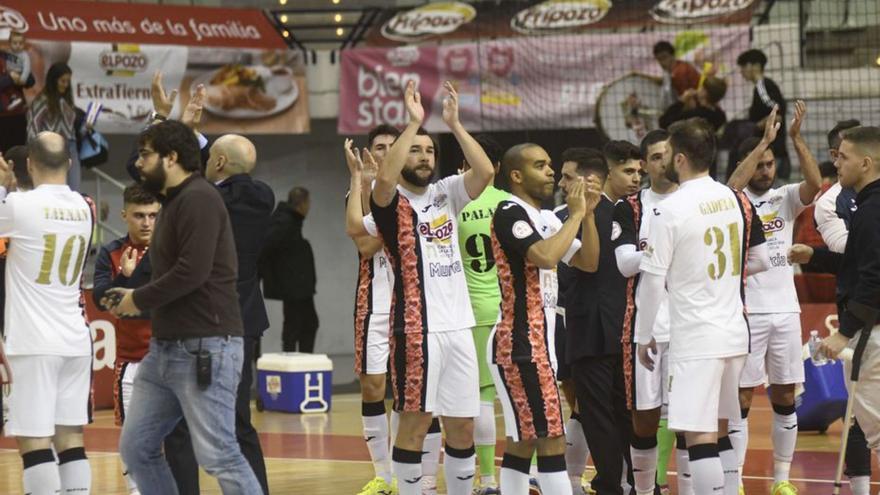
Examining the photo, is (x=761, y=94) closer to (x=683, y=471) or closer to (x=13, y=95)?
(x=13, y=95)

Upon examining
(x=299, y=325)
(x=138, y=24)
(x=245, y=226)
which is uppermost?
(x=138, y=24)

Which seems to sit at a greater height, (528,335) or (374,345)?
(528,335)

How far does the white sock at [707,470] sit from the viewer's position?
328 inches

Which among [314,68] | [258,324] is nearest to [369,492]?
[258,324]

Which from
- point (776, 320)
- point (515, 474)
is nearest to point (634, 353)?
point (515, 474)

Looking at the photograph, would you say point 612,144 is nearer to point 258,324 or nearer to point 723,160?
point 258,324

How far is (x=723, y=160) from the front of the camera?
18922 millimetres

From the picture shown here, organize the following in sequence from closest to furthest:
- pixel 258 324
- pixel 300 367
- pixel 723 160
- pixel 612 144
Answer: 1. pixel 258 324
2. pixel 612 144
3. pixel 300 367
4. pixel 723 160

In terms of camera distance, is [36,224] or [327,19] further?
[327,19]

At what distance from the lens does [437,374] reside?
874 centimetres

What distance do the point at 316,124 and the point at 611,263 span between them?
13614 mm

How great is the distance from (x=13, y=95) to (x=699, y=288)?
11.1 m

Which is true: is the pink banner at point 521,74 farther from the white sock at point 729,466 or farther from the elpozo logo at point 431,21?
the white sock at point 729,466

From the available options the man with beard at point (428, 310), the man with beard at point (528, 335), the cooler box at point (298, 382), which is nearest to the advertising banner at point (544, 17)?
the cooler box at point (298, 382)
